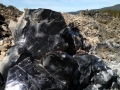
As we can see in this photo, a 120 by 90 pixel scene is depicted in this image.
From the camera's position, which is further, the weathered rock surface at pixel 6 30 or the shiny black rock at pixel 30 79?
the weathered rock surface at pixel 6 30

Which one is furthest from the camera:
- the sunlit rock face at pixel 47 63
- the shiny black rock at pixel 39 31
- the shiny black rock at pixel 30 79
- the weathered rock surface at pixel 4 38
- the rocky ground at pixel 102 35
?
the rocky ground at pixel 102 35

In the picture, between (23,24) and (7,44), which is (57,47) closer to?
A: (23,24)

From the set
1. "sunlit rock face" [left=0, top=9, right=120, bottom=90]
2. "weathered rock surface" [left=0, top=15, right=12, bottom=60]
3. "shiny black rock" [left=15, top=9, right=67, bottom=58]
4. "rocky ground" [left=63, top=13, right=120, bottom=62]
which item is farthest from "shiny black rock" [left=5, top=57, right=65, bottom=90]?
"rocky ground" [left=63, top=13, right=120, bottom=62]

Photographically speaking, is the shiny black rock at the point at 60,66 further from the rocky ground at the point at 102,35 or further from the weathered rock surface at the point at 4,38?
the rocky ground at the point at 102,35

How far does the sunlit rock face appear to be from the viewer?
3.60 m

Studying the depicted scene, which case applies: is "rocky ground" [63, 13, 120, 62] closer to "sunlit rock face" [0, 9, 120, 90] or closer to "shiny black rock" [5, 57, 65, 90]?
"sunlit rock face" [0, 9, 120, 90]

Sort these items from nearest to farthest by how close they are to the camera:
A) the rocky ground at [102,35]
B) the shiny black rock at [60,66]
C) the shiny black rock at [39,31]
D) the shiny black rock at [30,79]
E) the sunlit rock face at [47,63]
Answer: the shiny black rock at [30,79] → the sunlit rock face at [47,63] → the shiny black rock at [60,66] → the shiny black rock at [39,31] → the rocky ground at [102,35]

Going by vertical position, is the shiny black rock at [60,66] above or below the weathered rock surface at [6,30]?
below

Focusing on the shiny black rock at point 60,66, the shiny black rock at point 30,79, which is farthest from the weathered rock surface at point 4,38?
the shiny black rock at point 60,66

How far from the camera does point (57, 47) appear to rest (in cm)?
427

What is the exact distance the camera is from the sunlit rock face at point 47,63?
3.60 metres

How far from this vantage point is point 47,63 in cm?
382

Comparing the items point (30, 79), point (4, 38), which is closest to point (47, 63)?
point (30, 79)

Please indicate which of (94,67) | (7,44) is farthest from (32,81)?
(7,44)
